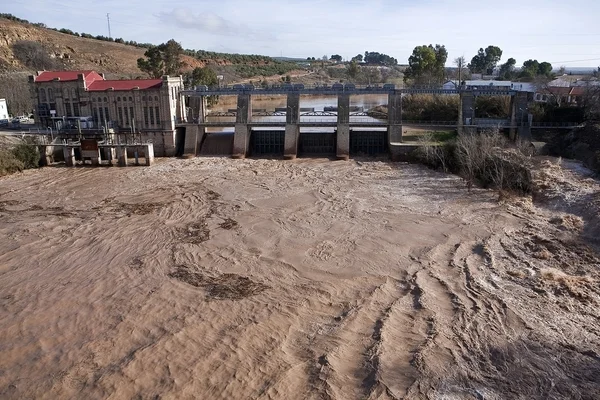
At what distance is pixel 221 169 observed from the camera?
40.0m

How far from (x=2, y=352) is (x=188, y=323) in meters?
5.78

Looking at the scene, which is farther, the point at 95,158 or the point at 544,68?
the point at 544,68

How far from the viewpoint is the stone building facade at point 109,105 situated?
1719 inches

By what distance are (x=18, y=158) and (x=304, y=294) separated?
31.7 metres

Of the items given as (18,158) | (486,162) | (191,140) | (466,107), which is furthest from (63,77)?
(486,162)

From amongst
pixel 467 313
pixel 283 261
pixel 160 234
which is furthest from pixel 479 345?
pixel 160 234

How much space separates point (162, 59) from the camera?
60531mm

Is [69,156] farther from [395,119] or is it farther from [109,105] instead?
[395,119]

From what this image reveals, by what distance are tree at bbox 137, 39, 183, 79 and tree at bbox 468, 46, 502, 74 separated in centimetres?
7257

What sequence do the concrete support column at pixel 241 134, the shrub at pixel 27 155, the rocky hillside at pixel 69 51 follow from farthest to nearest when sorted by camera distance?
the rocky hillside at pixel 69 51 → the concrete support column at pixel 241 134 → the shrub at pixel 27 155

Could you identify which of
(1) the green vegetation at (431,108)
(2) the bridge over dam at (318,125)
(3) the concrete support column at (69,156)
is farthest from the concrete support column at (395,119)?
(3) the concrete support column at (69,156)

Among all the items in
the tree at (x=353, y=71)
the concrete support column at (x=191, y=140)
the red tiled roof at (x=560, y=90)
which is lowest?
the concrete support column at (x=191, y=140)

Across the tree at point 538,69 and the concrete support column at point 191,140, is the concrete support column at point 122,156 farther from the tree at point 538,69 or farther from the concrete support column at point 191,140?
the tree at point 538,69

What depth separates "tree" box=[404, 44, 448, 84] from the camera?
71125 millimetres
